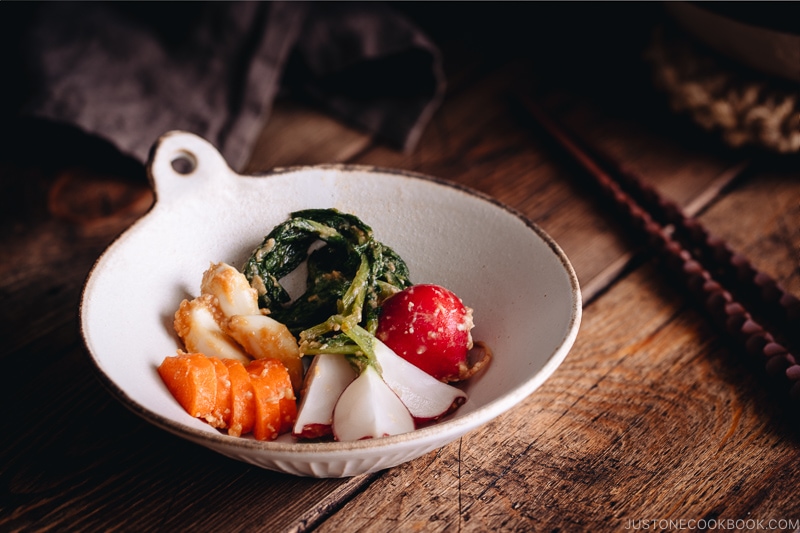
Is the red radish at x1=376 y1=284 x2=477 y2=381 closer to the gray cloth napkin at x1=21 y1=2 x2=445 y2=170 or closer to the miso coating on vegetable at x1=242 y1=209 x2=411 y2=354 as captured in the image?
the miso coating on vegetable at x1=242 y1=209 x2=411 y2=354

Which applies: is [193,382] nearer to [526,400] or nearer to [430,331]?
[430,331]

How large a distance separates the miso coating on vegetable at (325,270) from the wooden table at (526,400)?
0.91 ft

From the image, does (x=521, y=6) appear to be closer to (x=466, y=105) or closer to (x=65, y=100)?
(x=466, y=105)

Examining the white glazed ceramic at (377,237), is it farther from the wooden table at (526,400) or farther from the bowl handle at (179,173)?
the wooden table at (526,400)

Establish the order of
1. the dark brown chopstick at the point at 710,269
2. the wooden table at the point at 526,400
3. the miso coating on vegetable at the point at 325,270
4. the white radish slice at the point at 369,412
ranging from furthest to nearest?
the dark brown chopstick at the point at 710,269, the miso coating on vegetable at the point at 325,270, the wooden table at the point at 526,400, the white radish slice at the point at 369,412

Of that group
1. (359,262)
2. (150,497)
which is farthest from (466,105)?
(150,497)

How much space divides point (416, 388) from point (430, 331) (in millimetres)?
98

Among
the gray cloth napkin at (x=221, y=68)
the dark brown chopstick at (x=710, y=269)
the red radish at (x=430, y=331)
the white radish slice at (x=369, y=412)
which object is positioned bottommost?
the gray cloth napkin at (x=221, y=68)

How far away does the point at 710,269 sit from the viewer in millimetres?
1690

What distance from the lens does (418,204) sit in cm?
146

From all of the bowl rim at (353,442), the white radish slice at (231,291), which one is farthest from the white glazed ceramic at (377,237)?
the white radish slice at (231,291)

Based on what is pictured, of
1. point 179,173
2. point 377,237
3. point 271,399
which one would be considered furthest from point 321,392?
point 179,173

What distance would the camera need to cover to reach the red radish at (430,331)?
1.22m

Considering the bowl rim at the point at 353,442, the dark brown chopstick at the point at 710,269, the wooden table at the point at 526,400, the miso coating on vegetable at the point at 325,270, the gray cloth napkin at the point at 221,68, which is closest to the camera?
the bowl rim at the point at 353,442
